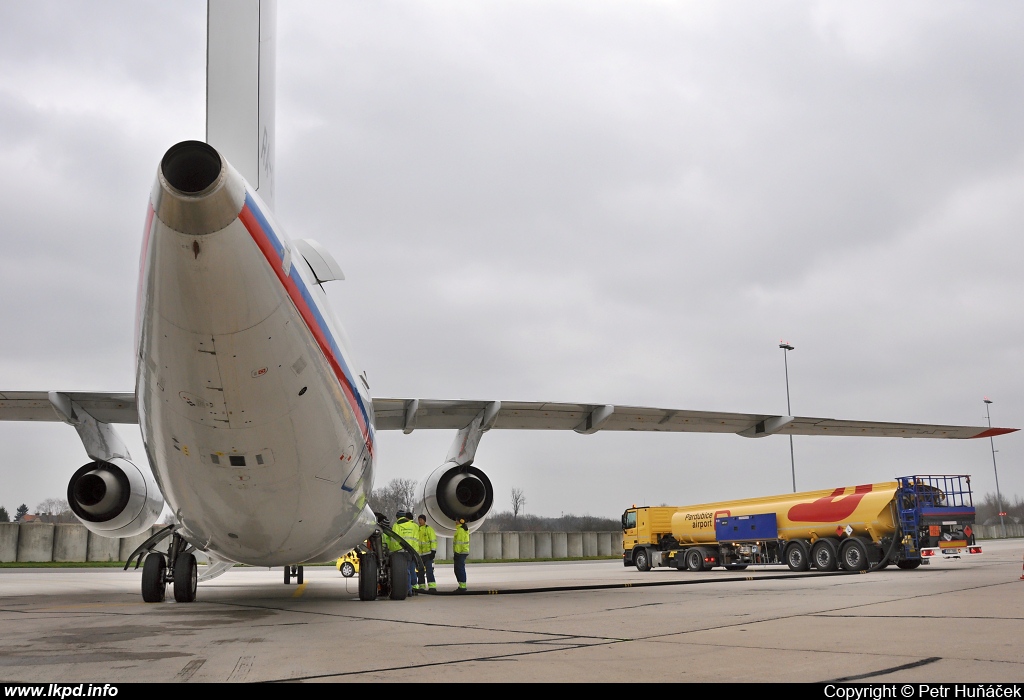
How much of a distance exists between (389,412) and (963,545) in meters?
15.1

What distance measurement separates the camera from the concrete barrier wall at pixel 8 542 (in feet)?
97.3

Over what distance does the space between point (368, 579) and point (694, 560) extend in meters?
16.7

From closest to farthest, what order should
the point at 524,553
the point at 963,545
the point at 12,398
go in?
the point at 12,398 → the point at 963,545 → the point at 524,553

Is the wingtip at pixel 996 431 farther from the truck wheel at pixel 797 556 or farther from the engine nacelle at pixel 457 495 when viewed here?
the engine nacelle at pixel 457 495

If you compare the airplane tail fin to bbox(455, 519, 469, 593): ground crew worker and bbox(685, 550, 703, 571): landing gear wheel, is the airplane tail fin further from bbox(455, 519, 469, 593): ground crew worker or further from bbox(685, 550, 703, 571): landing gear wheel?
bbox(685, 550, 703, 571): landing gear wheel

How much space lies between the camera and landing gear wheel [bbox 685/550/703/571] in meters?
25.6

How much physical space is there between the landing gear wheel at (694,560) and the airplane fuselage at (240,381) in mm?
18342

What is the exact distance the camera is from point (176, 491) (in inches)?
334

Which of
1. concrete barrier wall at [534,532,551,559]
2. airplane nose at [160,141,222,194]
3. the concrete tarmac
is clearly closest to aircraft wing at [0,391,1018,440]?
the concrete tarmac

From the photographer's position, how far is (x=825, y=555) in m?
21.5

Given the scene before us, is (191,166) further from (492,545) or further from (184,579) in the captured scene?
(492,545)

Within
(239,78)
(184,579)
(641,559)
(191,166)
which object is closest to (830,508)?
(641,559)

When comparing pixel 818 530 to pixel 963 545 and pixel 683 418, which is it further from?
pixel 683 418
